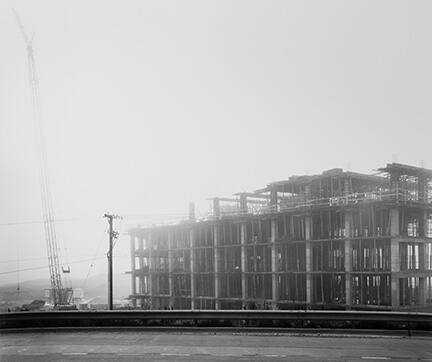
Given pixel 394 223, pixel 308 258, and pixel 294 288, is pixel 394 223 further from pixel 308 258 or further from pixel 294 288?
pixel 294 288

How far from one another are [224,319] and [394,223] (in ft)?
88.3

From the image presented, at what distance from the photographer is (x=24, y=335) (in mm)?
20203

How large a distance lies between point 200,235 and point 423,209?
93.0 ft

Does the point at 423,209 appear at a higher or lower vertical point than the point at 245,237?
higher

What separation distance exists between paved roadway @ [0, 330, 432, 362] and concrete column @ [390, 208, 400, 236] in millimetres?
25544

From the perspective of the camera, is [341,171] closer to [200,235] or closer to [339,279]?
[339,279]

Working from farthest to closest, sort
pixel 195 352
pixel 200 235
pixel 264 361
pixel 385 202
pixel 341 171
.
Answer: pixel 200 235
pixel 341 171
pixel 385 202
pixel 195 352
pixel 264 361

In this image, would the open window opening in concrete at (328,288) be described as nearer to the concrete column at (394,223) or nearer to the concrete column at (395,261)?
the concrete column at (395,261)

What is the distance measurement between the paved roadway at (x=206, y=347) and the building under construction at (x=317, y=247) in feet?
87.8

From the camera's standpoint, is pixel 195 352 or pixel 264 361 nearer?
pixel 264 361

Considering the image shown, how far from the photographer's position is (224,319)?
20625 mm

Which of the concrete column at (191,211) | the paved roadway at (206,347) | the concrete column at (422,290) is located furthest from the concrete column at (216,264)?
the paved roadway at (206,347)

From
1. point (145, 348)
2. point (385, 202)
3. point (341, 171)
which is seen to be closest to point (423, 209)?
point (385, 202)

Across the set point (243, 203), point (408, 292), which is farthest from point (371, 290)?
point (243, 203)
